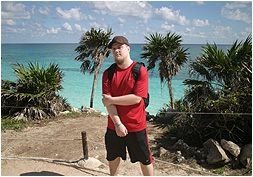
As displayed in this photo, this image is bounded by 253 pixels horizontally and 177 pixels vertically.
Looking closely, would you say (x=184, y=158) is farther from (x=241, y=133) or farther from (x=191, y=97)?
(x=191, y=97)

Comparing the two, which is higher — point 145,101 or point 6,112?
point 145,101

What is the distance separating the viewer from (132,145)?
97.9 inches

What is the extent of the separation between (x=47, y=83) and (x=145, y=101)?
6576mm

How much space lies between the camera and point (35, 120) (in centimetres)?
789

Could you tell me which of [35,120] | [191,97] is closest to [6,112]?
[35,120]

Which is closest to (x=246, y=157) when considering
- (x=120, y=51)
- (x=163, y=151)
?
A: (x=163, y=151)

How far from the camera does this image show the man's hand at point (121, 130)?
7.72ft

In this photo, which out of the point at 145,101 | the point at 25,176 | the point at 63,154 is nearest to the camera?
the point at 145,101

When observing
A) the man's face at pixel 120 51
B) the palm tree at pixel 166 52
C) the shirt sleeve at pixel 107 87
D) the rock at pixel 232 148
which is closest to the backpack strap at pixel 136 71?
the man's face at pixel 120 51

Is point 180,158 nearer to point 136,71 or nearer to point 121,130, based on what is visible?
point 121,130

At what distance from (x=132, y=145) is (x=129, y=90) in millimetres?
619

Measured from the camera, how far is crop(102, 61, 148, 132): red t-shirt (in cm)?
237

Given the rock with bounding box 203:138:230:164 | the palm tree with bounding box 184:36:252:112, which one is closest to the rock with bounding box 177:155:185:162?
the rock with bounding box 203:138:230:164

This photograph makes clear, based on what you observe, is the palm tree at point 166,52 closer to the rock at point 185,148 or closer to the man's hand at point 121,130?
the rock at point 185,148
